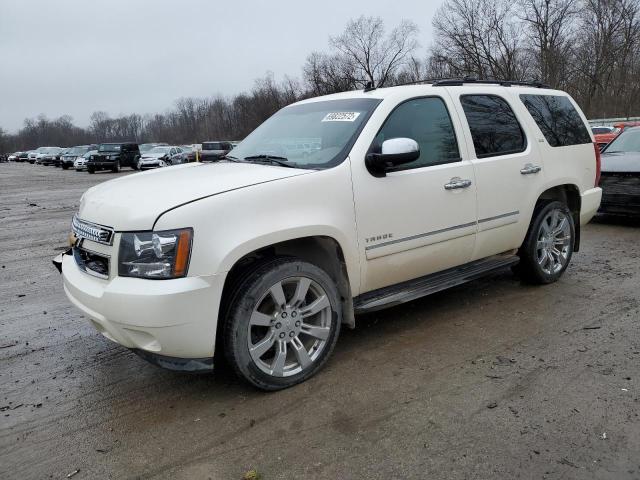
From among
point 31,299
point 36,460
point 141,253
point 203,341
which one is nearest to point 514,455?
point 203,341

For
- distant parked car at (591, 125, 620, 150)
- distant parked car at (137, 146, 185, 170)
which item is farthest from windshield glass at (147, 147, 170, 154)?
distant parked car at (591, 125, 620, 150)

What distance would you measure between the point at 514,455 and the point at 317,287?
1473 millimetres

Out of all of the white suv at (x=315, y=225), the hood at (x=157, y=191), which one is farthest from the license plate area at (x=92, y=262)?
the hood at (x=157, y=191)

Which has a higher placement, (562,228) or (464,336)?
(562,228)

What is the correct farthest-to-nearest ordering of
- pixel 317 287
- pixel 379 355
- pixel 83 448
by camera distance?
1. pixel 379 355
2. pixel 317 287
3. pixel 83 448

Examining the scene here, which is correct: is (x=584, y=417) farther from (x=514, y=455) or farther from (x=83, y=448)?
(x=83, y=448)

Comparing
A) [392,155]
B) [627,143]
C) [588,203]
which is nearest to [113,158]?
[627,143]

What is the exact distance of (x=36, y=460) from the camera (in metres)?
2.73

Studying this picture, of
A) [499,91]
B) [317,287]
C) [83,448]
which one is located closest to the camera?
[83,448]

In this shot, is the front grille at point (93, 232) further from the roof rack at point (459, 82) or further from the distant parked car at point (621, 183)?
the distant parked car at point (621, 183)

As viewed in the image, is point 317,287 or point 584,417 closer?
point 584,417

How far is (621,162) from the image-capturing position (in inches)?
320

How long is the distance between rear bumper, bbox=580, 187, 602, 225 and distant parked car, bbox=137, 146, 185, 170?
2859 centimetres

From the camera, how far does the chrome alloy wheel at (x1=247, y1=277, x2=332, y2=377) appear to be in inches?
126
